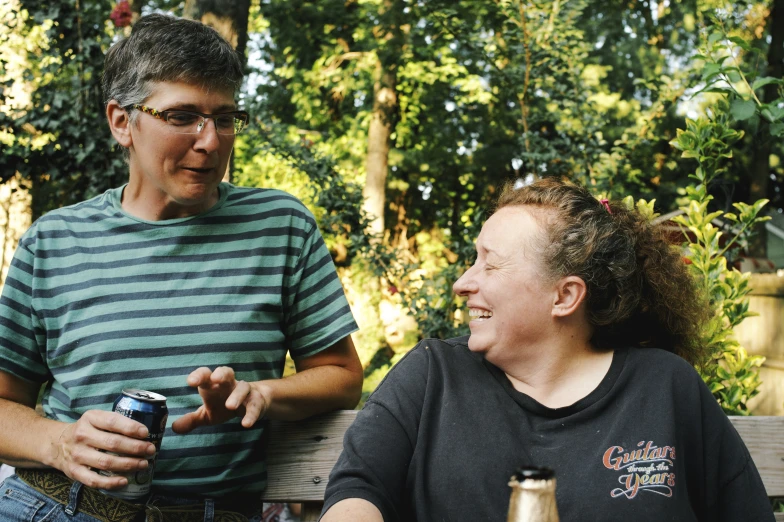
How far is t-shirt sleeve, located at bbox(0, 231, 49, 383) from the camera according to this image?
2115mm

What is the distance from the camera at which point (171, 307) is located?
83.7 inches

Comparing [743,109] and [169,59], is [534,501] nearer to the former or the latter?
[169,59]

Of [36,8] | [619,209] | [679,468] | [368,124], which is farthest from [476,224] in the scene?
[368,124]

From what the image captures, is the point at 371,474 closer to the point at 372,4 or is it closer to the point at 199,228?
the point at 199,228

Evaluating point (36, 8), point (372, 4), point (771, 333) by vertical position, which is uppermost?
point (372, 4)

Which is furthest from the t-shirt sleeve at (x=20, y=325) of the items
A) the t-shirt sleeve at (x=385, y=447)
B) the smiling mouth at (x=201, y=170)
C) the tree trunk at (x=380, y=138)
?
the tree trunk at (x=380, y=138)

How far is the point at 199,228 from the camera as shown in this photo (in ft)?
7.34

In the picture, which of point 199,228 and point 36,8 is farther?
point 36,8

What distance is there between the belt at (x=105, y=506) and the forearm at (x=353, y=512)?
0.50 metres

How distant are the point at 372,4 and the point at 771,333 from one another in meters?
7.18

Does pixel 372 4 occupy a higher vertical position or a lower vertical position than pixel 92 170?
higher

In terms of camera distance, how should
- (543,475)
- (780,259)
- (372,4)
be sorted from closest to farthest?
(543,475)
(372,4)
(780,259)

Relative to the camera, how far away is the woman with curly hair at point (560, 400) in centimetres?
180

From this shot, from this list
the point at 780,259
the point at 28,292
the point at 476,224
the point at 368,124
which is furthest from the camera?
the point at 780,259
